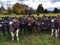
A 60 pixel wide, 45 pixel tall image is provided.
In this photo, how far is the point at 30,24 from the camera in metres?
2.47

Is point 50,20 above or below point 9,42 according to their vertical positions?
above

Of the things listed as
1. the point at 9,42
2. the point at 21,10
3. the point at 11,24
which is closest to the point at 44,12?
the point at 21,10

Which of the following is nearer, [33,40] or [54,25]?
[33,40]

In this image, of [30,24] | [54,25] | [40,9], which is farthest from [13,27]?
[54,25]

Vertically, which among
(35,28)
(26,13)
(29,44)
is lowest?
(29,44)

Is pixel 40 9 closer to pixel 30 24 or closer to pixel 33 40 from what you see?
pixel 30 24

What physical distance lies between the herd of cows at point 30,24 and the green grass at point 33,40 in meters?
0.06

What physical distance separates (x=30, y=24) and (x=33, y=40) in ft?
0.84

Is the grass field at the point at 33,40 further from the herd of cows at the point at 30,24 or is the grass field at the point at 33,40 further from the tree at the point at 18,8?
the tree at the point at 18,8

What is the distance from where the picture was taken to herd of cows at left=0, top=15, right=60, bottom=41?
239 cm

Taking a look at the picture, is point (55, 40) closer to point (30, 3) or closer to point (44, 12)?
point (44, 12)

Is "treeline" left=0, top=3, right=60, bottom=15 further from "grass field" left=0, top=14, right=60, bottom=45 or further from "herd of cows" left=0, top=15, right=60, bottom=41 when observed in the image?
"grass field" left=0, top=14, right=60, bottom=45

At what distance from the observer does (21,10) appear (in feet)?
8.02

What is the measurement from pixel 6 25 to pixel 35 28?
1.38 ft
